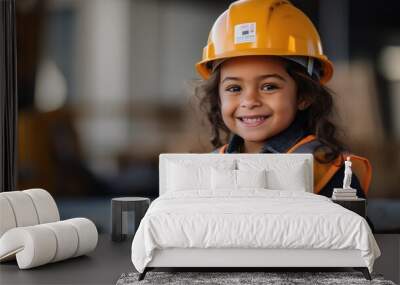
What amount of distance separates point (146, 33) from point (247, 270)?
2809 millimetres

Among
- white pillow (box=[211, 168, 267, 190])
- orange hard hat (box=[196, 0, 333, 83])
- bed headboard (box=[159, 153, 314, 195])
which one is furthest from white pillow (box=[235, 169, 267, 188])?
orange hard hat (box=[196, 0, 333, 83])

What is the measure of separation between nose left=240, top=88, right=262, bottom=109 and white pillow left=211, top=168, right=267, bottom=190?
0.69 metres

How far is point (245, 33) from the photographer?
5.47m

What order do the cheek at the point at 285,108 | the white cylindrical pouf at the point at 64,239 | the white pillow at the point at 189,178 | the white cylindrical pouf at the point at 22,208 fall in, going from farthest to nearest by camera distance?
the cheek at the point at 285,108 → the white pillow at the point at 189,178 → the white cylindrical pouf at the point at 22,208 → the white cylindrical pouf at the point at 64,239

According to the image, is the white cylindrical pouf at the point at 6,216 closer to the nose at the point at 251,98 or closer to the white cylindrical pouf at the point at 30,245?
the white cylindrical pouf at the point at 30,245

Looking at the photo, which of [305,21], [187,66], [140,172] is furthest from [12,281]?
[305,21]

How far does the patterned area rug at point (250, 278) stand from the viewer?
12.6 feet


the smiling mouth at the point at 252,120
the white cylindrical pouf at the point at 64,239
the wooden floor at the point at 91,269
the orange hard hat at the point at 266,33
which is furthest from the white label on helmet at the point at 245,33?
the white cylindrical pouf at the point at 64,239

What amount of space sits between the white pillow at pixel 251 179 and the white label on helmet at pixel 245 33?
116cm

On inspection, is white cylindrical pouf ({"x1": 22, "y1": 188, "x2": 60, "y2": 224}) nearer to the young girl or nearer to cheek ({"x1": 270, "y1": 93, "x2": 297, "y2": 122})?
the young girl

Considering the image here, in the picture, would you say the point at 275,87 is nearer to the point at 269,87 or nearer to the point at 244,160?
the point at 269,87

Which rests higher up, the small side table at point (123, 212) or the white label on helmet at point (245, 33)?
the white label on helmet at point (245, 33)

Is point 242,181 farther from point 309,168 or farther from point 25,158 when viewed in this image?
point 25,158

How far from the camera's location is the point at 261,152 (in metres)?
5.75
